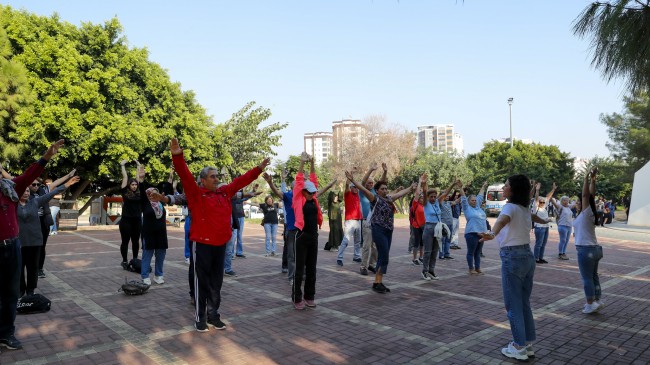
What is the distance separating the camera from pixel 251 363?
13.9 feet

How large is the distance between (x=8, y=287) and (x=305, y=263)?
343 cm

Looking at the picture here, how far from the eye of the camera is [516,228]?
4543 millimetres

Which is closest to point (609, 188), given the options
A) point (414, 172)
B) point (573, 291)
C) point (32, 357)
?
point (414, 172)

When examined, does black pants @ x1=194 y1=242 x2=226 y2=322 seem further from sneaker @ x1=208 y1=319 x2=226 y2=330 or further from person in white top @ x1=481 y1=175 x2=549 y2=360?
person in white top @ x1=481 y1=175 x2=549 y2=360

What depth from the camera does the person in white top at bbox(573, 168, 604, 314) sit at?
6051mm

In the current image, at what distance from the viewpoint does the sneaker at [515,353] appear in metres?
4.34

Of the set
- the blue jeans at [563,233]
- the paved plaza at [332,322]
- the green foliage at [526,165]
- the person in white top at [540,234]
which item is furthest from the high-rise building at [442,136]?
the paved plaza at [332,322]

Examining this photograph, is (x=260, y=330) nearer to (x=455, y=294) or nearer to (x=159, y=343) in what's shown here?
(x=159, y=343)

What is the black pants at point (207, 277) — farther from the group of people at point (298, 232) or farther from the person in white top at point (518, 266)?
the person in white top at point (518, 266)

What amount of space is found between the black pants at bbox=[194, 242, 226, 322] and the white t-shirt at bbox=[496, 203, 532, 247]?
124 inches

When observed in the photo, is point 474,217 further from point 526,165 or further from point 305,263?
point 526,165

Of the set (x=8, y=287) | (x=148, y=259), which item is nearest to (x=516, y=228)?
(x=8, y=287)

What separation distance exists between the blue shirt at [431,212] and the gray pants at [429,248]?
15cm

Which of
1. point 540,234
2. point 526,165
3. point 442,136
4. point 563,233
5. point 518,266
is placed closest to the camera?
point 518,266
